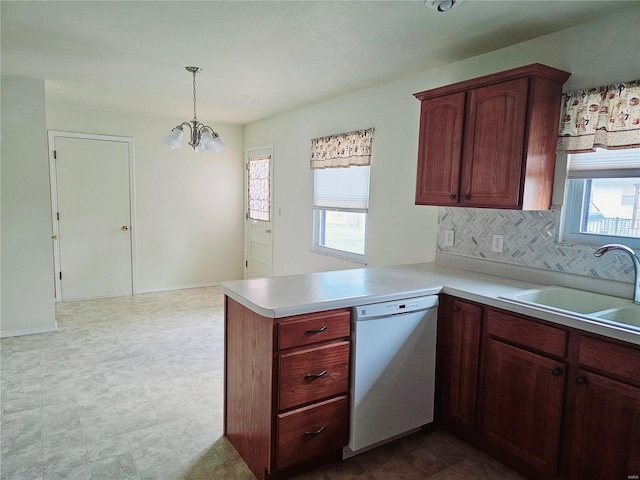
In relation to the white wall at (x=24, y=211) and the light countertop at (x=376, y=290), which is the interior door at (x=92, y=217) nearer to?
the white wall at (x=24, y=211)

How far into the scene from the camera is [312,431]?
1970 mm

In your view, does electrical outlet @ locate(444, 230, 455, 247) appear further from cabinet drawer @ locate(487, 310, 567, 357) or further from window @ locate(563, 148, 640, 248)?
cabinet drawer @ locate(487, 310, 567, 357)

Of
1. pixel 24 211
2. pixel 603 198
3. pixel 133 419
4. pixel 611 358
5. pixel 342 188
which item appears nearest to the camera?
pixel 611 358

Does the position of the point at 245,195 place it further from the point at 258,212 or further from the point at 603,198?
the point at 603,198

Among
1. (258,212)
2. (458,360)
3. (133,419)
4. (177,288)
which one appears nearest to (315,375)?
(458,360)

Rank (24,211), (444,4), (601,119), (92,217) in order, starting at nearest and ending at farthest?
(444,4) < (601,119) < (24,211) < (92,217)

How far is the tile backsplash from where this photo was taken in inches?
85.1

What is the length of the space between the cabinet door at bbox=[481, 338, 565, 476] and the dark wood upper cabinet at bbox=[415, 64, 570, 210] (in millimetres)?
820

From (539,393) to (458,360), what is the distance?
17.9 inches

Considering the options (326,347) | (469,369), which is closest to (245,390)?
(326,347)

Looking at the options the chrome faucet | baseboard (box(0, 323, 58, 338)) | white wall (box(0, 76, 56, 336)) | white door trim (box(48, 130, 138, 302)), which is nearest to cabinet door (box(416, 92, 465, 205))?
the chrome faucet

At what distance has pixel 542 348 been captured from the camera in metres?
1.88

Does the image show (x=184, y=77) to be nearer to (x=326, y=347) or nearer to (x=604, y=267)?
(x=326, y=347)

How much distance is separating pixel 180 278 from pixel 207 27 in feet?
13.4
